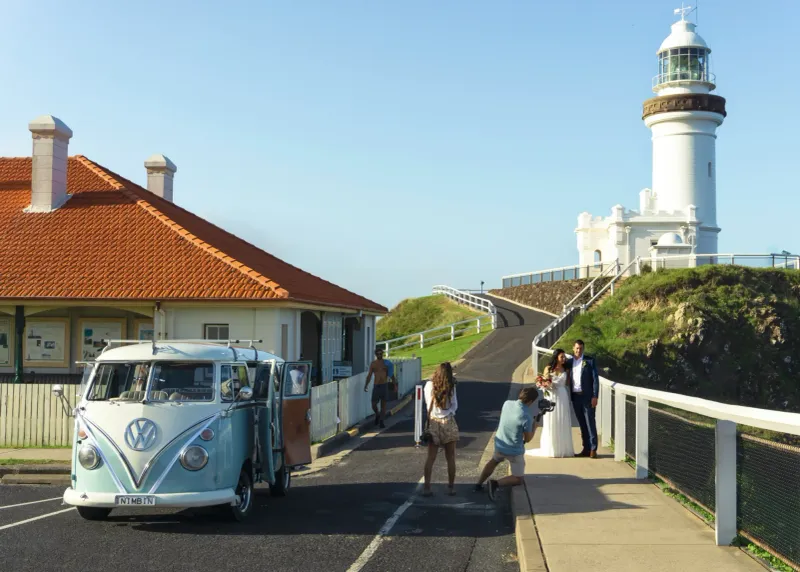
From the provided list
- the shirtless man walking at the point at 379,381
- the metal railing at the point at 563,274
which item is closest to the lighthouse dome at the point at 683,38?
the metal railing at the point at 563,274

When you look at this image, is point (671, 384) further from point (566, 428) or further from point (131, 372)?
point (131, 372)

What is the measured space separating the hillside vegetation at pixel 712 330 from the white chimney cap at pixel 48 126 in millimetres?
22339

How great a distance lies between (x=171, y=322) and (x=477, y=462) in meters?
8.95

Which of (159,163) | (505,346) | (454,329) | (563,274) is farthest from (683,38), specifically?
(159,163)

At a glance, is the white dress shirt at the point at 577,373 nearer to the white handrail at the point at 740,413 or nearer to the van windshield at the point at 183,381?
the white handrail at the point at 740,413

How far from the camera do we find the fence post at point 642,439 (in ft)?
40.9

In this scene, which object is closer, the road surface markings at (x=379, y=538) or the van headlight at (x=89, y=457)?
the road surface markings at (x=379, y=538)

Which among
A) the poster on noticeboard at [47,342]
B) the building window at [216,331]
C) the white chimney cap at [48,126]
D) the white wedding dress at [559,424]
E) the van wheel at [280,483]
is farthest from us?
the white chimney cap at [48,126]

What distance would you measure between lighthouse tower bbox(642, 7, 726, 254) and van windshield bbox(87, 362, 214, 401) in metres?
52.6

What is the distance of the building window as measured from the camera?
21453 millimetres

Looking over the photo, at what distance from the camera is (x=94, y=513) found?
1041 centimetres

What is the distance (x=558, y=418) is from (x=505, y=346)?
27879 mm

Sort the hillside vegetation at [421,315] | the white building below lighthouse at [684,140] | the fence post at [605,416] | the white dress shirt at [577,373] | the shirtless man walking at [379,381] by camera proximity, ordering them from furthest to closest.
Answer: the hillside vegetation at [421,315] → the white building below lighthouse at [684,140] → the shirtless man walking at [379,381] → the fence post at [605,416] → the white dress shirt at [577,373]

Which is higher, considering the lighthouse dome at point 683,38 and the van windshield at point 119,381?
the lighthouse dome at point 683,38
